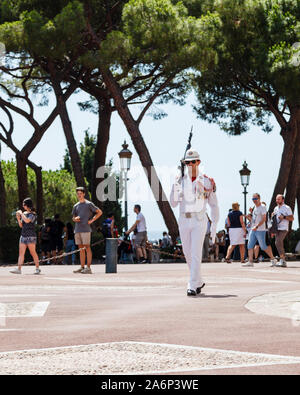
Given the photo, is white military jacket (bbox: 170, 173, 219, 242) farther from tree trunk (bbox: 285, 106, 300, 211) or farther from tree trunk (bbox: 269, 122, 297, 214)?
tree trunk (bbox: 285, 106, 300, 211)

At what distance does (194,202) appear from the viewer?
38.2 feet

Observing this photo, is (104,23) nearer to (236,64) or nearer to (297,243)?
(236,64)

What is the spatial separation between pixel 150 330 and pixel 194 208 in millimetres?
4319

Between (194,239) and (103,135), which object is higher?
(103,135)

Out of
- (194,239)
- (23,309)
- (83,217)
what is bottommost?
(23,309)

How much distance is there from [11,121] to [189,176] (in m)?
25.3

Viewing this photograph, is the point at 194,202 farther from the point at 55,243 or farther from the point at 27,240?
the point at 55,243

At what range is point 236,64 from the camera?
36.8 m

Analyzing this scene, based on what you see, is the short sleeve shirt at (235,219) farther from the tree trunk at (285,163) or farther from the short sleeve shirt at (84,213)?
the tree trunk at (285,163)

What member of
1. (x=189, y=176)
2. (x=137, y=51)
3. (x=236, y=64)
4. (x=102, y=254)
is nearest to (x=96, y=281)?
(x=189, y=176)

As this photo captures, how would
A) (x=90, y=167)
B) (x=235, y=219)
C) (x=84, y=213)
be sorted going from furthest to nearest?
(x=90, y=167)
(x=235, y=219)
(x=84, y=213)

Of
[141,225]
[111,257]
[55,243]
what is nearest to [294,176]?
[141,225]

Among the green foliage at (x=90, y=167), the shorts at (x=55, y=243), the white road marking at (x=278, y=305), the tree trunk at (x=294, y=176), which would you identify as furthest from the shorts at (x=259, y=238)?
the green foliage at (x=90, y=167)

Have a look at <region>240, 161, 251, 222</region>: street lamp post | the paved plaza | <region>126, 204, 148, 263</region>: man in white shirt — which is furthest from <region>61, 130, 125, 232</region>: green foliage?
the paved plaza
